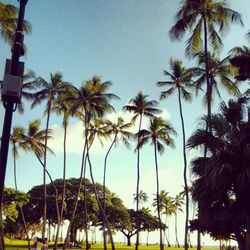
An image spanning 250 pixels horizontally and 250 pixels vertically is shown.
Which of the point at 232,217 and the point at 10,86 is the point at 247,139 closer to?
the point at 232,217

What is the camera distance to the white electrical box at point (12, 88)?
411 cm

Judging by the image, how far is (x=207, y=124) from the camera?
18.3 meters

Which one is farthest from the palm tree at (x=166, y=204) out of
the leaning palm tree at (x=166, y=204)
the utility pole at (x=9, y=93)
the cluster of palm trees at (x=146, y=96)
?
the utility pole at (x=9, y=93)

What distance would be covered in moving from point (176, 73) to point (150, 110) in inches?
355

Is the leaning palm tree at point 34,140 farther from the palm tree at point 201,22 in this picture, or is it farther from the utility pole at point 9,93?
the utility pole at point 9,93

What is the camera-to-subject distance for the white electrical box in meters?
4.11

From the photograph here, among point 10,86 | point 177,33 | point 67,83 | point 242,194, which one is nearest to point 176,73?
point 177,33

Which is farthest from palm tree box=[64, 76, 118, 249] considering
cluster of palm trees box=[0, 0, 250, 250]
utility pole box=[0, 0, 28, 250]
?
utility pole box=[0, 0, 28, 250]

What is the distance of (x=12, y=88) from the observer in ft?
13.5

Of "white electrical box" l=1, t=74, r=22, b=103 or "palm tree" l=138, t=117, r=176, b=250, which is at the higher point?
"palm tree" l=138, t=117, r=176, b=250

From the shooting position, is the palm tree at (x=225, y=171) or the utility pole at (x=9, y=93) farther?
the palm tree at (x=225, y=171)

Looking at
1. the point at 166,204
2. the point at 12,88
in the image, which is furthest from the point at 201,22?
the point at 166,204

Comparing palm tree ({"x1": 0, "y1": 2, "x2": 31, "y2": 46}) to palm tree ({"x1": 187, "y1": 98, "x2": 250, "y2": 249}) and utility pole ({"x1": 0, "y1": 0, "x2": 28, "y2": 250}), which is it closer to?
palm tree ({"x1": 187, "y1": 98, "x2": 250, "y2": 249})

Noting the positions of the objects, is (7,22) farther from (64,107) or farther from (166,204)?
(166,204)
